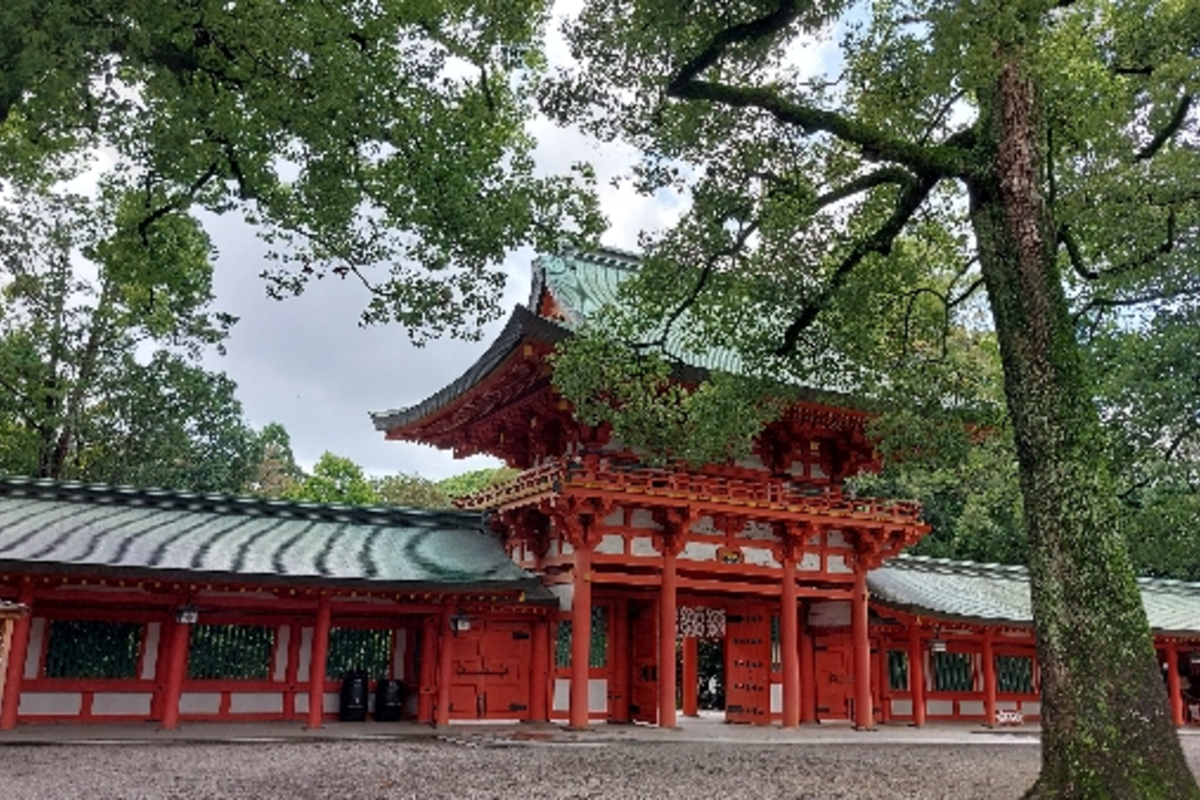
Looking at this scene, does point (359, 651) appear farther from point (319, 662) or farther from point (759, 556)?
point (759, 556)

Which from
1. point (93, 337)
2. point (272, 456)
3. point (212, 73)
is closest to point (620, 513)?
point (212, 73)

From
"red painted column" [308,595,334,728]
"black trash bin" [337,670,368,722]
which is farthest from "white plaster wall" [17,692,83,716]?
"black trash bin" [337,670,368,722]

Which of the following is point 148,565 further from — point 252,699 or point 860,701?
point 860,701

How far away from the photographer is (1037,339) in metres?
8.62

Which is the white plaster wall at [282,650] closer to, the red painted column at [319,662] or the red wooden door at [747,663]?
the red painted column at [319,662]

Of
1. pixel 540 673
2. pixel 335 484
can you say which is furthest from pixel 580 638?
pixel 335 484

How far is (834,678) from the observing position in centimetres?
1944

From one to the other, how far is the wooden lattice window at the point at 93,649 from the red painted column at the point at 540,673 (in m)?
6.74

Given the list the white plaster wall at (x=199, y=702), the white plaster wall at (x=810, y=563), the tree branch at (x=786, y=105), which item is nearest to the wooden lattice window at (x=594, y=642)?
the white plaster wall at (x=810, y=563)

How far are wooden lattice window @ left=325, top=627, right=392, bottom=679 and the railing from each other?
336 centimetres

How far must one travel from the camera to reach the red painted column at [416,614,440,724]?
16.2 metres

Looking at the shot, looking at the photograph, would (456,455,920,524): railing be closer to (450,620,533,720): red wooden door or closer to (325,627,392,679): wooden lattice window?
(450,620,533,720): red wooden door

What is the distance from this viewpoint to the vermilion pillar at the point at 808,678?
63.3ft

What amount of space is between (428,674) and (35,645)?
622 centimetres
